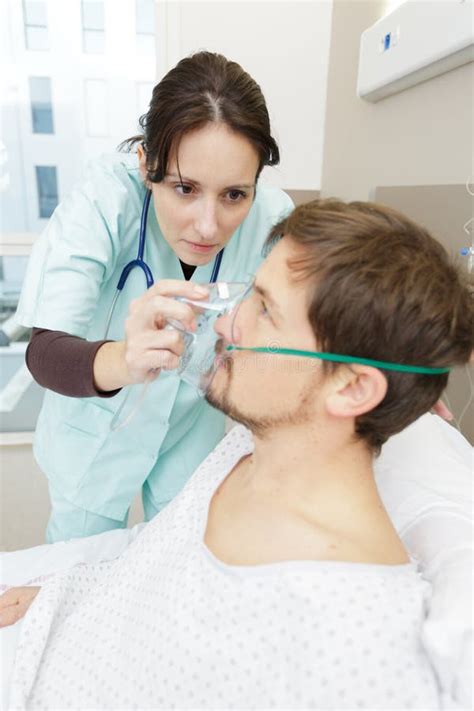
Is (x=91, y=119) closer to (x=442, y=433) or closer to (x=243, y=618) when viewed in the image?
(x=442, y=433)

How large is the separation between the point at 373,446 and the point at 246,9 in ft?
6.42

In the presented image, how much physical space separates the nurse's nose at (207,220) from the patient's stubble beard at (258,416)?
1.03ft

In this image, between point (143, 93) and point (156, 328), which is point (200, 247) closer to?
point (156, 328)

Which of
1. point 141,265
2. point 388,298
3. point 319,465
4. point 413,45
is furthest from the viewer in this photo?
point 413,45

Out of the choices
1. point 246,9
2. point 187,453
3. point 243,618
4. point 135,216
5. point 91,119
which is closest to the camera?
point 243,618

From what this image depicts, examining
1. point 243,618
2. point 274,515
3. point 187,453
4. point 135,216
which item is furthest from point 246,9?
point 243,618

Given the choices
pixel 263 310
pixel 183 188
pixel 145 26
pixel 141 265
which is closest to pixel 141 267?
pixel 141 265

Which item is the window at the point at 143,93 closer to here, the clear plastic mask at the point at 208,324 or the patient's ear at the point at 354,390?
the clear plastic mask at the point at 208,324

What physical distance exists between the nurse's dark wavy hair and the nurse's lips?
147 millimetres

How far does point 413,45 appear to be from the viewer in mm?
1468

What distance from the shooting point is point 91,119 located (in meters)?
2.63

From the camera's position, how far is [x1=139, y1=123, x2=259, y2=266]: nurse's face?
1.08 m

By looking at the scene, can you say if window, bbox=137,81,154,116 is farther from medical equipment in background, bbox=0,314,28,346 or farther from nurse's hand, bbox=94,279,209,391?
nurse's hand, bbox=94,279,209,391

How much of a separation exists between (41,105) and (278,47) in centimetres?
113
